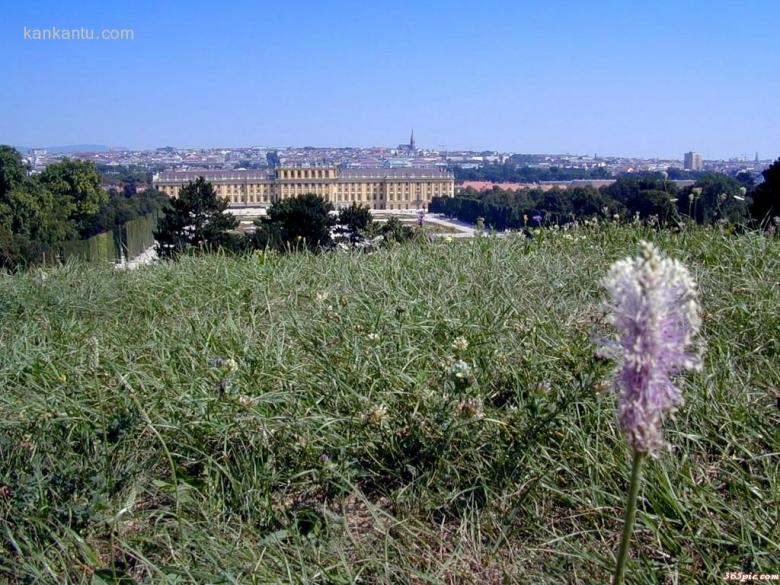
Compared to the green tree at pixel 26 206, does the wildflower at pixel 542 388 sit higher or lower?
higher

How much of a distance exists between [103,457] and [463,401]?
1.05 meters

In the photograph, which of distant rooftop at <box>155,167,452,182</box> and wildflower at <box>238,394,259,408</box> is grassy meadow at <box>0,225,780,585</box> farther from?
distant rooftop at <box>155,167,452,182</box>

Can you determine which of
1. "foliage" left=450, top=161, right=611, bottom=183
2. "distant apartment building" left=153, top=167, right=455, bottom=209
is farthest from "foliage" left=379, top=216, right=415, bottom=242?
"foliage" left=450, top=161, right=611, bottom=183

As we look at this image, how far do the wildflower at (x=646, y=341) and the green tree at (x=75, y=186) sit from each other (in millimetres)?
46207

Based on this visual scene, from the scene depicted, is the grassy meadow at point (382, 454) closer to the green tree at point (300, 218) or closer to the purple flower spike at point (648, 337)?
the purple flower spike at point (648, 337)

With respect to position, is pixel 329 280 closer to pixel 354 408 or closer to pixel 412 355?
pixel 412 355

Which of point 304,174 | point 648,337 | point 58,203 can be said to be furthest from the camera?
point 304,174

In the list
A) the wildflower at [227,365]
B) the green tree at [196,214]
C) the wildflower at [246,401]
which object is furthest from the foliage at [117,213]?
the wildflower at [246,401]

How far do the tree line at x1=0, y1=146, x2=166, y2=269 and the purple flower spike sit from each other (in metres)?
35.2

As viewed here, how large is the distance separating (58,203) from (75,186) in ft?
9.17

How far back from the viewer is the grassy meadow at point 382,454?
6.08 ft

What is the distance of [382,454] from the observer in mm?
2311

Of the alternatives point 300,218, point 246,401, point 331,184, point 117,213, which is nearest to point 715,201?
point 246,401

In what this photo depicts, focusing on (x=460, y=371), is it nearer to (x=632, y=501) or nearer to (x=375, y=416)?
(x=375, y=416)
